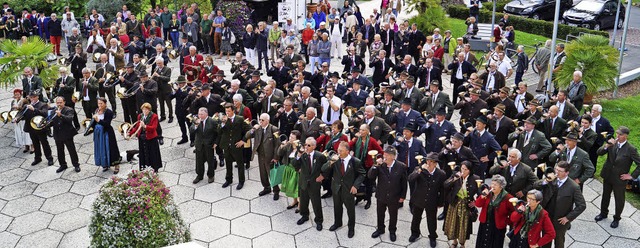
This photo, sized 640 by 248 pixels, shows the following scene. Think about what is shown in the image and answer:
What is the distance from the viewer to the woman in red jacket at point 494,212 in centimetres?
883

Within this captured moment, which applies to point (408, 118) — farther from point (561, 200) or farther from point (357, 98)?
point (561, 200)

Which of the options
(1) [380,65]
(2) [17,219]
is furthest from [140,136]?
(1) [380,65]

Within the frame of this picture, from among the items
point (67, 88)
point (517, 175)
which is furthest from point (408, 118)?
point (67, 88)

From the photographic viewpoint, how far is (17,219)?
11234mm

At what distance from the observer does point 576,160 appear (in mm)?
10281

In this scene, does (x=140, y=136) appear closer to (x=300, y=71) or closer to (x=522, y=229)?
(x=300, y=71)

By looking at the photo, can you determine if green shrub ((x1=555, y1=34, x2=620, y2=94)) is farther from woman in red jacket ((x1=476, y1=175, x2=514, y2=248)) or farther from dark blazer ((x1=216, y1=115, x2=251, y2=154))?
dark blazer ((x1=216, y1=115, x2=251, y2=154))

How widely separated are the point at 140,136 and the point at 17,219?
2.74m

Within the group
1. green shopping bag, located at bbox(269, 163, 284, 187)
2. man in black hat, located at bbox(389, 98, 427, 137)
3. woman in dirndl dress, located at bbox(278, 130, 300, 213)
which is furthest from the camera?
man in black hat, located at bbox(389, 98, 427, 137)

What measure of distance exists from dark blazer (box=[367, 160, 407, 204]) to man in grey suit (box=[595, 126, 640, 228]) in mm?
3808

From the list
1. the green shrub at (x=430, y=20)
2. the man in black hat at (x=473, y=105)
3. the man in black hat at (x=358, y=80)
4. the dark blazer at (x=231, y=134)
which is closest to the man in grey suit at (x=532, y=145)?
the man in black hat at (x=473, y=105)

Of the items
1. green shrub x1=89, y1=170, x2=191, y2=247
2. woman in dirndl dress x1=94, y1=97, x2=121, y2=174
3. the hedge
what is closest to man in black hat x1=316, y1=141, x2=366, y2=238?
green shrub x1=89, y1=170, x2=191, y2=247

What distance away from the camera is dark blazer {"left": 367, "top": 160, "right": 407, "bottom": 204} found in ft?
32.2

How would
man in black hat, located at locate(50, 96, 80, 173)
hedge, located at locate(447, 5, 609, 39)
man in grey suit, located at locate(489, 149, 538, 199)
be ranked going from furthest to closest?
hedge, located at locate(447, 5, 609, 39) → man in black hat, located at locate(50, 96, 80, 173) → man in grey suit, located at locate(489, 149, 538, 199)
